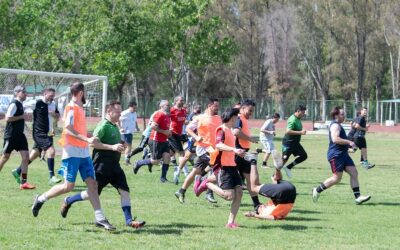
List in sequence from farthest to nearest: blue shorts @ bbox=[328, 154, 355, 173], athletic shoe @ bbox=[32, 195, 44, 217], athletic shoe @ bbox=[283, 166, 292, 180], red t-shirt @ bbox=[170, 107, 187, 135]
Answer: athletic shoe @ bbox=[283, 166, 292, 180] < red t-shirt @ bbox=[170, 107, 187, 135] < blue shorts @ bbox=[328, 154, 355, 173] < athletic shoe @ bbox=[32, 195, 44, 217]

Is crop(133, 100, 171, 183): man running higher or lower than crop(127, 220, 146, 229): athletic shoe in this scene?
higher

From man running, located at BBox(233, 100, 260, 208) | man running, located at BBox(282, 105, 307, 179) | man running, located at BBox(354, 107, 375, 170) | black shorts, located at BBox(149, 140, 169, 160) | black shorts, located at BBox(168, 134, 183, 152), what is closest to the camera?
man running, located at BBox(233, 100, 260, 208)

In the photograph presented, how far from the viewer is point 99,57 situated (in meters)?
39.4

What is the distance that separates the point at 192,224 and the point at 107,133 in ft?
5.94

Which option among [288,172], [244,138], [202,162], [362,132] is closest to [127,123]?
[288,172]

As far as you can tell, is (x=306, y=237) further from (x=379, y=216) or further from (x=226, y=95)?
(x=226, y=95)

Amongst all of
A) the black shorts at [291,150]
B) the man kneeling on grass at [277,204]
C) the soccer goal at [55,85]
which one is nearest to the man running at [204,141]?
the man kneeling on grass at [277,204]

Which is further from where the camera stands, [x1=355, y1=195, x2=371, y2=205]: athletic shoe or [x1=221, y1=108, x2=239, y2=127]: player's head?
[x1=355, y1=195, x2=371, y2=205]: athletic shoe

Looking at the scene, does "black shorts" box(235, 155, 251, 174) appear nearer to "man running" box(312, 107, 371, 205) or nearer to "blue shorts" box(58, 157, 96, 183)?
"man running" box(312, 107, 371, 205)

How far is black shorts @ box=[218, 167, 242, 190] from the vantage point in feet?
35.8

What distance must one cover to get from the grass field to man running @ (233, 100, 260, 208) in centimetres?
55

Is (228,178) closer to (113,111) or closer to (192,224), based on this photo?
(192,224)

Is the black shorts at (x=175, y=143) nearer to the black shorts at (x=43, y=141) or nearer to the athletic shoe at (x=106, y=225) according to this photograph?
the black shorts at (x=43, y=141)

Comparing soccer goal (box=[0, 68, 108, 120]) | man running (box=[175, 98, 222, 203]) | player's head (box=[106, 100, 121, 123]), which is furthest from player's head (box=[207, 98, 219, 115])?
soccer goal (box=[0, 68, 108, 120])
